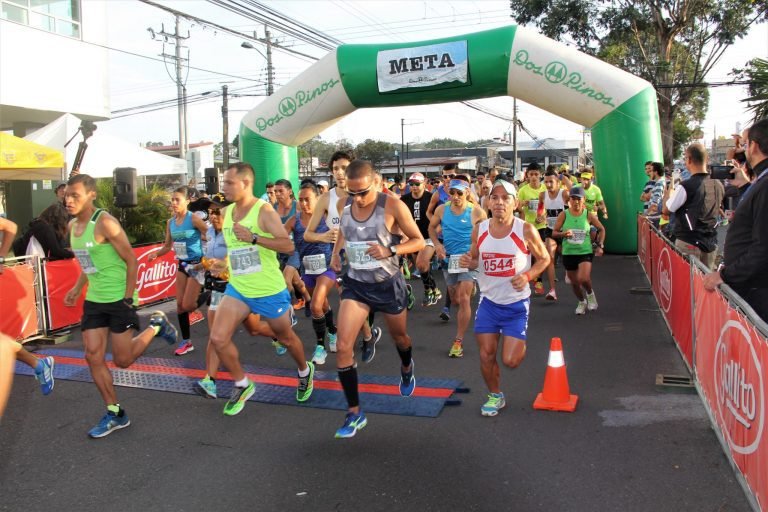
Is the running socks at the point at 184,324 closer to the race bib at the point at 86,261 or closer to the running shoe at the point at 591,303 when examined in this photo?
the race bib at the point at 86,261

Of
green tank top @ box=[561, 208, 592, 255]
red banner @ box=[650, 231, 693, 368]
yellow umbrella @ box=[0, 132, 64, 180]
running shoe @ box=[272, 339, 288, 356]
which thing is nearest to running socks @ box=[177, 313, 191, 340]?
running shoe @ box=[272, 339, 288, 356]

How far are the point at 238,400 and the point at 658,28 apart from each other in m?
25.4

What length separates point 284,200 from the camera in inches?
302

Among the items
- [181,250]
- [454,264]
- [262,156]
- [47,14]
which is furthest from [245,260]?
[47,14]

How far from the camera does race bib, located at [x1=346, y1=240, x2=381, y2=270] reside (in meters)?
4.79

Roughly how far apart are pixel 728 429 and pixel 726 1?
26275mm

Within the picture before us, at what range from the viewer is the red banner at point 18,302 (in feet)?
24.6

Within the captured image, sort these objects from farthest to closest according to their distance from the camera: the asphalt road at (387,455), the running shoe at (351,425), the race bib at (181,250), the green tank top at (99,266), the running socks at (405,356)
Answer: the race bib at (181,250) < the running socks at (405,356) < the green tank top at (99,266) < the running shoe at (351,425) < the asphalt road at (387,455)

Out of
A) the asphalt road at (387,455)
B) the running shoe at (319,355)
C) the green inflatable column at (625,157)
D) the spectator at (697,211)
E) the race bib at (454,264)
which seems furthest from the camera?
the green inflatable column at (625,157)

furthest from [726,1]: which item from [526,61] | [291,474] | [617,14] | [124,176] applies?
[291,474]

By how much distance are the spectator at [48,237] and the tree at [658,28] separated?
72.8 ft

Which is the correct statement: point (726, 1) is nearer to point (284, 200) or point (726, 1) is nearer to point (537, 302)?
point (537, 302)

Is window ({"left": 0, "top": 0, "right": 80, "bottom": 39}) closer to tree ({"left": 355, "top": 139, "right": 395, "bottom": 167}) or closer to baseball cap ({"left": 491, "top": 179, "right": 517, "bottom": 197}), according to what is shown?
baseball cap ({"left": 491, "top": 179, "right": 517, "bottom": 197})

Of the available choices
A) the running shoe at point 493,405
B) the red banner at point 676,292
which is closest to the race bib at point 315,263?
the running shoe at point 493,405
